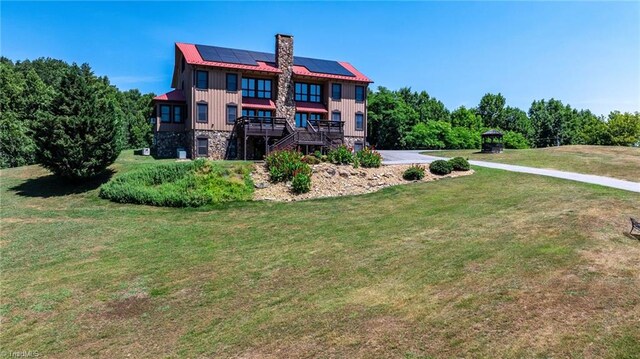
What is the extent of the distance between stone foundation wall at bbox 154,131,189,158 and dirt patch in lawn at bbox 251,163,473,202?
11.8 metres

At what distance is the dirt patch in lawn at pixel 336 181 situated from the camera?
22.9 metres

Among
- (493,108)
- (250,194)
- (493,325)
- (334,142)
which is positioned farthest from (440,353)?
(493,108)

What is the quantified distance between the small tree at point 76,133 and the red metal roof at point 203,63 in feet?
29.9

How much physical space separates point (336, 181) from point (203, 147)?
13615 mm

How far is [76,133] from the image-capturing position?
23.4 meters

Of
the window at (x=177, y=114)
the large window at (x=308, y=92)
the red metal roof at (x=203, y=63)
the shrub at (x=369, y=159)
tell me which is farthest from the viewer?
the large window at (x=308, y=92)

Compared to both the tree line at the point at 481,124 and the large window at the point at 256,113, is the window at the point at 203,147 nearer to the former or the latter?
the large window at the point at 256,113

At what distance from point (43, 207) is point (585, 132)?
75.7 meters

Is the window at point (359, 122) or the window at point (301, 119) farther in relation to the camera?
the window at point (359, 122)

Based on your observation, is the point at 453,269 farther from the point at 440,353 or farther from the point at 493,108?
the point at 493,108

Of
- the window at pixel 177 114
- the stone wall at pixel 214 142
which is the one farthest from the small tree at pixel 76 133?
the window at pixel 177 114

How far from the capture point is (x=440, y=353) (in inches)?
272

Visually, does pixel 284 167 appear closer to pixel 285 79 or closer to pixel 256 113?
pixel 256 113

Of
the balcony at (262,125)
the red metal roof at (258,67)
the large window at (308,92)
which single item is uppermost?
the red metal roof at (258,67)
